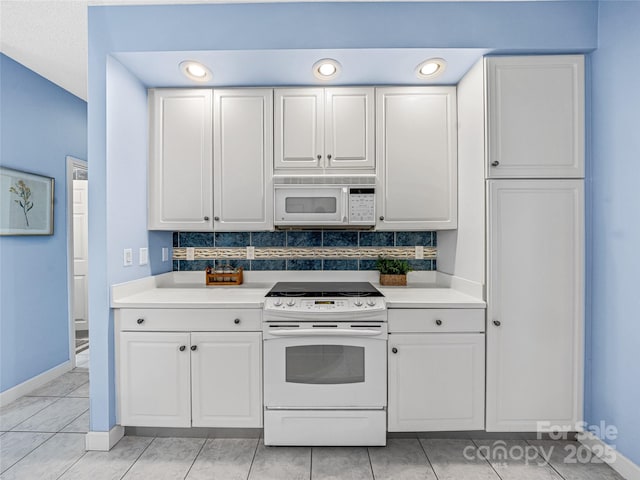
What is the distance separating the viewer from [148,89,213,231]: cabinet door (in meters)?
2.39

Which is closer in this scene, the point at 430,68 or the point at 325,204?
the point at 430,68

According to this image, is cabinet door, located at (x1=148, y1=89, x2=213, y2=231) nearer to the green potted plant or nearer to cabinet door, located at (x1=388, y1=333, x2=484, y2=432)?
the green potted plant

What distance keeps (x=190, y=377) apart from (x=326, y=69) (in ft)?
6.94

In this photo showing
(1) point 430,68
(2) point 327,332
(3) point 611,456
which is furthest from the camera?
(1) point 430,68

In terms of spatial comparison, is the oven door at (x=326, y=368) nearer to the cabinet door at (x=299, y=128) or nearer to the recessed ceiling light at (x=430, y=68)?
the cabinet door at (x=299, y=128)

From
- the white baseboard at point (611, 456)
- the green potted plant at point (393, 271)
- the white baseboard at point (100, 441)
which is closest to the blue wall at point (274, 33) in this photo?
the white baseboard at point (100, 441)

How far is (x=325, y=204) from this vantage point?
2330 mm

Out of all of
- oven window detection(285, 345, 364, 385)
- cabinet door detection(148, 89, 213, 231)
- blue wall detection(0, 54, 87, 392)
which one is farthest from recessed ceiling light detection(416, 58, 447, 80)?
blue wall detection(0, 54, 87, 392)

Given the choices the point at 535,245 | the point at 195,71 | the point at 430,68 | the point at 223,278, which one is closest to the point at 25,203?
the point at 223,278

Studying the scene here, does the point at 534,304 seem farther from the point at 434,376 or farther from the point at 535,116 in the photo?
the point at 535,116

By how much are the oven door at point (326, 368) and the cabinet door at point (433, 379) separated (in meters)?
0.09

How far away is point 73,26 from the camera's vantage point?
222 centimetres

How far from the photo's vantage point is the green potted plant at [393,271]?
2.61m

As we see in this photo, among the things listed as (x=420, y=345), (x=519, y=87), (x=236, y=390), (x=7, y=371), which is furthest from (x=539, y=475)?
(x=7, y=371)
